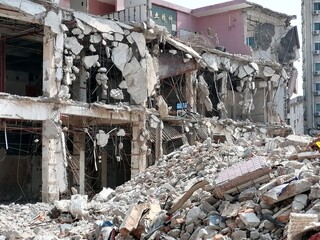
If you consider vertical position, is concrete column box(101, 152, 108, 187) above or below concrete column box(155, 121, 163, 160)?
below

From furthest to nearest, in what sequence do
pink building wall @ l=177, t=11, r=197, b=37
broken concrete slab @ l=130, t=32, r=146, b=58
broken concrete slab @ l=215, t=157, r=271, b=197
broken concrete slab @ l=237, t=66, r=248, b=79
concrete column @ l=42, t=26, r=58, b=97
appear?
1. pink building wall @ l=177, t=11, r=197, b=37
2. broken concrete slab @ l=237, t=66, r=248, b=79
3. broken concrete slab @ l=130, t=32, r=146, b=58
4. concrete column @ l=42, t=26, r=58, b=97
5. broken concrete slab @ l=215, t=157, r=271, b=197

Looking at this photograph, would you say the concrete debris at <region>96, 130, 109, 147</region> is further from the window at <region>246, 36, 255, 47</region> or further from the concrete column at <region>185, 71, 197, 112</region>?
the window at <region>246, 36, 255, 47</region>

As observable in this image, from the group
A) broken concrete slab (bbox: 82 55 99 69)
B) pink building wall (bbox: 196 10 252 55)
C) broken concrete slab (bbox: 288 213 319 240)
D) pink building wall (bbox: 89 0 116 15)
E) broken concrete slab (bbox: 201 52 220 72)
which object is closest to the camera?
broken concrete slab (bbox: 288 213 319 240)

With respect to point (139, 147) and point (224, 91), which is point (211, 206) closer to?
point (139, 147)

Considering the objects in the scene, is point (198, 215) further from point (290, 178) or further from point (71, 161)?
point (71, 161)

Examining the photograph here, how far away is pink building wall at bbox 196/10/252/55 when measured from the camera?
1155 inches

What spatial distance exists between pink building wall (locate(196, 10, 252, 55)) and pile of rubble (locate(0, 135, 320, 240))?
16.5 m

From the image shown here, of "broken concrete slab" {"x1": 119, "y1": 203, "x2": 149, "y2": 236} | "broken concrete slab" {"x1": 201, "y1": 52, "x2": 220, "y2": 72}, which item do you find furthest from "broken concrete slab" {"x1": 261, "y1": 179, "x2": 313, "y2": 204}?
"broken concrete slab" {"x1": 201, "y1": 52, "x2": 220, "y2": 72}

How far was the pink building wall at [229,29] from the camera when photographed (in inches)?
1155

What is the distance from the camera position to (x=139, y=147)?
19984mm

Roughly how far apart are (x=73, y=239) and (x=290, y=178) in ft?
14.3

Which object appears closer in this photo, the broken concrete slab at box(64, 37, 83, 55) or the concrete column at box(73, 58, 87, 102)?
the broken concrete slab at box(64, 37, 83, 55)

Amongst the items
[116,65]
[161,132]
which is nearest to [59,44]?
[116,65]

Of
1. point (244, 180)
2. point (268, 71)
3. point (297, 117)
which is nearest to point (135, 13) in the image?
point (268, 71)
